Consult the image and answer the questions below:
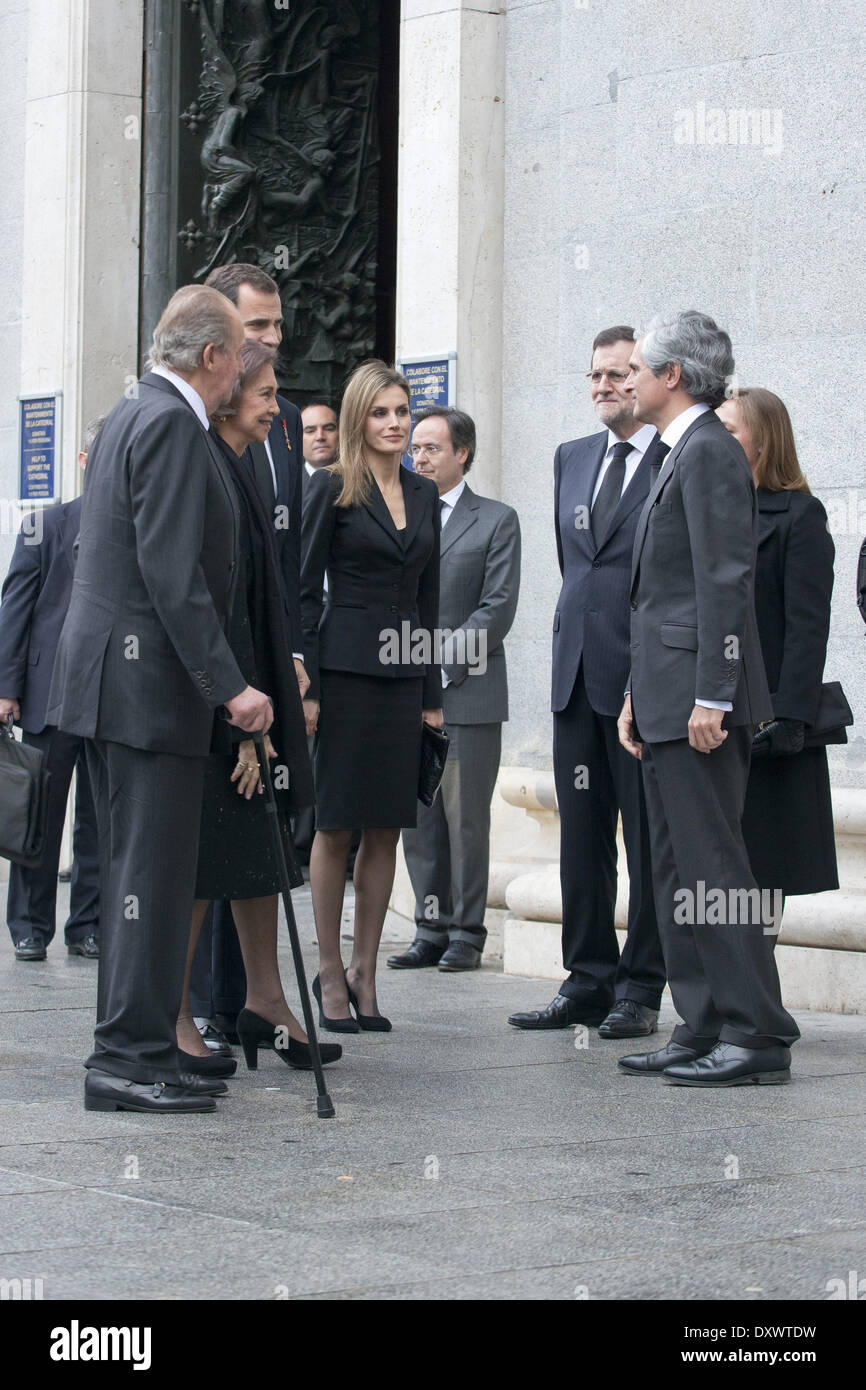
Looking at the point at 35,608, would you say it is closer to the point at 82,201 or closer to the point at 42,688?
the point at 42,688

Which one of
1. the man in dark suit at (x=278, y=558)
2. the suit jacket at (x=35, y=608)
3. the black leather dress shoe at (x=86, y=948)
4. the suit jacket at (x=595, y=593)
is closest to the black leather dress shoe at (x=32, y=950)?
the black leather dress shoe at (x=86, y=948)

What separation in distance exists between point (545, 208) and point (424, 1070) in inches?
179

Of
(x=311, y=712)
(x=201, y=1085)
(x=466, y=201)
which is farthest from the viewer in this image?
(x=466, y=201)

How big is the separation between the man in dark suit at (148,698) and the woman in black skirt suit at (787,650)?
1.85 meters

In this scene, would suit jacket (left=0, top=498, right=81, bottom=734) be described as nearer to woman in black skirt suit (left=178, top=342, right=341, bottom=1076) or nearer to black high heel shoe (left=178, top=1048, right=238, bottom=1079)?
woman in black skirt suit (left=178, top=342, right=341, bottom=1076)

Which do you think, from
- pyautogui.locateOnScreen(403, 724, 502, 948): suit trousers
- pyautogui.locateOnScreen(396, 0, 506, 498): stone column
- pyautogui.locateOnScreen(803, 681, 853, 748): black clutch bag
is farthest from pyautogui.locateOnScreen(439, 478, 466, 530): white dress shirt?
pyautogui.locateOnScreen(803, 681, 853, 748): black clutch bag

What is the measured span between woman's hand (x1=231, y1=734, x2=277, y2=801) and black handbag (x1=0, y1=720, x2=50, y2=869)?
0.54 metres

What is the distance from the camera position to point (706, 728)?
5.93 meters

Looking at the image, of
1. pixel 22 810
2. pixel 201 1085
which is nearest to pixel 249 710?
pixel 22 810

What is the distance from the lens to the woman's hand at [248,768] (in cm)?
581

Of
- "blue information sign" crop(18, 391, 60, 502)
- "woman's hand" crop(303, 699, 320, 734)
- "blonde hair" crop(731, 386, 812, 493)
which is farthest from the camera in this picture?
"blue information sign" crop(18, 391, 60, 502)

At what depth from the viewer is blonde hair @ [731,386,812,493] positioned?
6617 millimetres

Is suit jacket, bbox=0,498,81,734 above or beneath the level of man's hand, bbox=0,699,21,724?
above

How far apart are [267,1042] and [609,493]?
2228 mm
